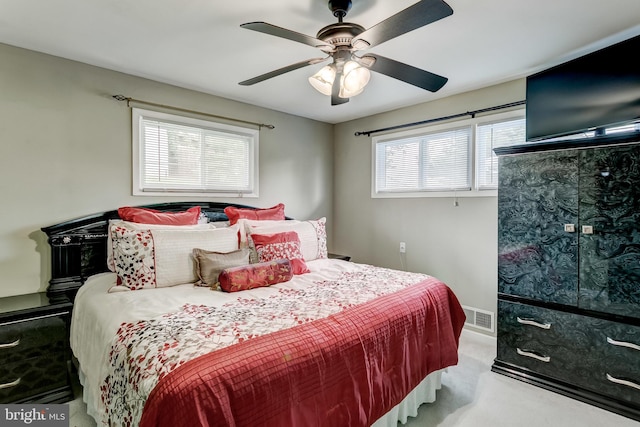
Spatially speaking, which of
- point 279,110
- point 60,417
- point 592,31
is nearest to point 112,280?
point 60,417

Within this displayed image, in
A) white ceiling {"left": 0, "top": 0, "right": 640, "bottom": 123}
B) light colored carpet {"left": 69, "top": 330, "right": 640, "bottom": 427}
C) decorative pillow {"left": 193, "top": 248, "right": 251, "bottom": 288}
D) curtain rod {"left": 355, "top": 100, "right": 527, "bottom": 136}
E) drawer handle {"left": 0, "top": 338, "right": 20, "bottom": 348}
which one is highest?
white ceiling {"left": 0, "top": 0, "right": 640, "bottom": 123}

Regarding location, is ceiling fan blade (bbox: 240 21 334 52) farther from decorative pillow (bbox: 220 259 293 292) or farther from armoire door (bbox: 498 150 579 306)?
armoire door (bbox: 498 150 579 306)

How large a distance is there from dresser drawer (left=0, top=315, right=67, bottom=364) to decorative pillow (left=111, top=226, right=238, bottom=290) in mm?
465

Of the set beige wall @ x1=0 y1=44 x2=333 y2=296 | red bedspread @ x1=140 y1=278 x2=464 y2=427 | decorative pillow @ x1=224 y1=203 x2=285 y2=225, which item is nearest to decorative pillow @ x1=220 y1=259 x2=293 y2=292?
red bedspread @ x1=140 y1=278 x2=464 y2=427

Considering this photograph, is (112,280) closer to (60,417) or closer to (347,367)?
(60,417)

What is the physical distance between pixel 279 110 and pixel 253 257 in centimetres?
204

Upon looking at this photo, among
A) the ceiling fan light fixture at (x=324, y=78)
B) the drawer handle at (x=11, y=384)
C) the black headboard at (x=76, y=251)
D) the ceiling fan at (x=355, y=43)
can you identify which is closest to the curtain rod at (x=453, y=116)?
the ceiling fan at (x=355, y=43)

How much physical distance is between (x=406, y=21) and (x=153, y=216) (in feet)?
7.54

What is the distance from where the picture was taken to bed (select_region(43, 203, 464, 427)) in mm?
1202

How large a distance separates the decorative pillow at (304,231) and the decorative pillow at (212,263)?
435 mm

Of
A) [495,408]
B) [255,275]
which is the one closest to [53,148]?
[255,275]

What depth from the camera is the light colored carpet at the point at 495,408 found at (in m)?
2.00

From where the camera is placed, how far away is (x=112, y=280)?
7.77ft

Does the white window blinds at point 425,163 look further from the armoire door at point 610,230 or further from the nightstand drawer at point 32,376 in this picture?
the nightstand drawer at point 32,376
